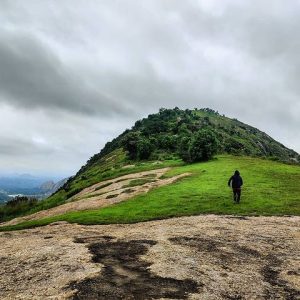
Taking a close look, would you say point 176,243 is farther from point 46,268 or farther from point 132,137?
point 132,137

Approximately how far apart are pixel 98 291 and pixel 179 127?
13159 cm

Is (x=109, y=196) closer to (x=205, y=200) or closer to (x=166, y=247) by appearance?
(x=205, y=200)

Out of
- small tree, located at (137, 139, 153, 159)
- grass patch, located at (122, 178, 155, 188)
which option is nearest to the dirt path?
grass patch, located at (122, 178, 155, 188)

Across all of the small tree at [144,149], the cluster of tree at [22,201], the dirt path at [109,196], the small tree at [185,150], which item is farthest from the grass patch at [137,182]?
the small tree at [144,149]

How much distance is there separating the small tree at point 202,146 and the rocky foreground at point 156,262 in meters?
52.9

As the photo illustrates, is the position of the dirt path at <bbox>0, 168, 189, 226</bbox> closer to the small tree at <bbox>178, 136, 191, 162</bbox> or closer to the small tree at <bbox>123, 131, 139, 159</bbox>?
the small tree at <bbox>178, 136, 191, 162</bbox>

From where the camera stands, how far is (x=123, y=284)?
17.9 meters

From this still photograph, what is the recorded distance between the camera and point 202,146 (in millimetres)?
86500

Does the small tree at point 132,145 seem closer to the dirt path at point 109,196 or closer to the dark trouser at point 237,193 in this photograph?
the dirt path at point 109,196

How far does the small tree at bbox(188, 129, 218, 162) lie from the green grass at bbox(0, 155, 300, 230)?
1861 cm

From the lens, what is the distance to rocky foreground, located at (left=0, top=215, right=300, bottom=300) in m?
17.3

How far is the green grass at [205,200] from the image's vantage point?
39.5 m

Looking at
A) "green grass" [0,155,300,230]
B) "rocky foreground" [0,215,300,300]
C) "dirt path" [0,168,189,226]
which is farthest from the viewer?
"dirt path" [0,168,189,226]

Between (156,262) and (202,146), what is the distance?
217ft
